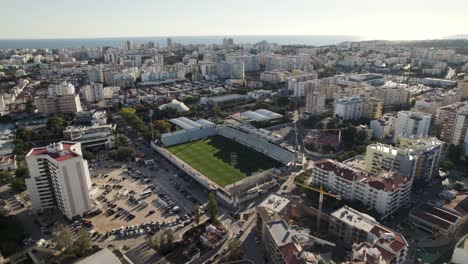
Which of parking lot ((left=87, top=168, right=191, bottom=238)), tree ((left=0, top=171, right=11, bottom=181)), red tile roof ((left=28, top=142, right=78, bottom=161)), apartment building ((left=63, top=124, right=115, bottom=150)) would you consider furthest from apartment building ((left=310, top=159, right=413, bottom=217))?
tree ((left=0, top=171, right=11, bottom=181))

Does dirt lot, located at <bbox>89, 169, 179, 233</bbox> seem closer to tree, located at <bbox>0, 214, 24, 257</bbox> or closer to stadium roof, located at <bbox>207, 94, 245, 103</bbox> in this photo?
tree, located at <bbox>0, 214, 24, 257</bbox>

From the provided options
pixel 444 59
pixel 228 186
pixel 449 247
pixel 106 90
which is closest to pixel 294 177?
pixel 228 186

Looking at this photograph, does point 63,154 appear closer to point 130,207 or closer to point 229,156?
point 130,207

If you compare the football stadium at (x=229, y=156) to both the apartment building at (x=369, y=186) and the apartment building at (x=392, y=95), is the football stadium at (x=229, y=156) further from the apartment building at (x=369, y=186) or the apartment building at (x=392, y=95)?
the apartment building at (x=392, y=95)

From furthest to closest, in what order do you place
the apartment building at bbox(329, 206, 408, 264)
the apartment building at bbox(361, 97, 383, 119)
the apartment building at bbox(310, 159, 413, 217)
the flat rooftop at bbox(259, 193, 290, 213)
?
1. the apartment building at bbox(361, 97, 383, 119)
2. the apartment building at bbox(310, 159, 413, 217)
3. the flat rooftop at bbox(259, 193, 290, 213)
4. the apartment building at bbox(329, 206, 408, 264)

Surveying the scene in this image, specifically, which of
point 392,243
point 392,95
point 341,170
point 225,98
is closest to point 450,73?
point 392,95

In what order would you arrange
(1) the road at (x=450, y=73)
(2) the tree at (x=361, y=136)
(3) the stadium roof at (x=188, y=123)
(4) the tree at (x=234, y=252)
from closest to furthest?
(4) the tree at (x=234, y=252), (2) the tree at (x=361, y=136), (3) the stadium roof at (x=188, y=123), (1) the road at (x=450, y=73)

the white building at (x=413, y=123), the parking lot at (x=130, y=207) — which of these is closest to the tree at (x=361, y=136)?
the white building at (x=413, y=123)
